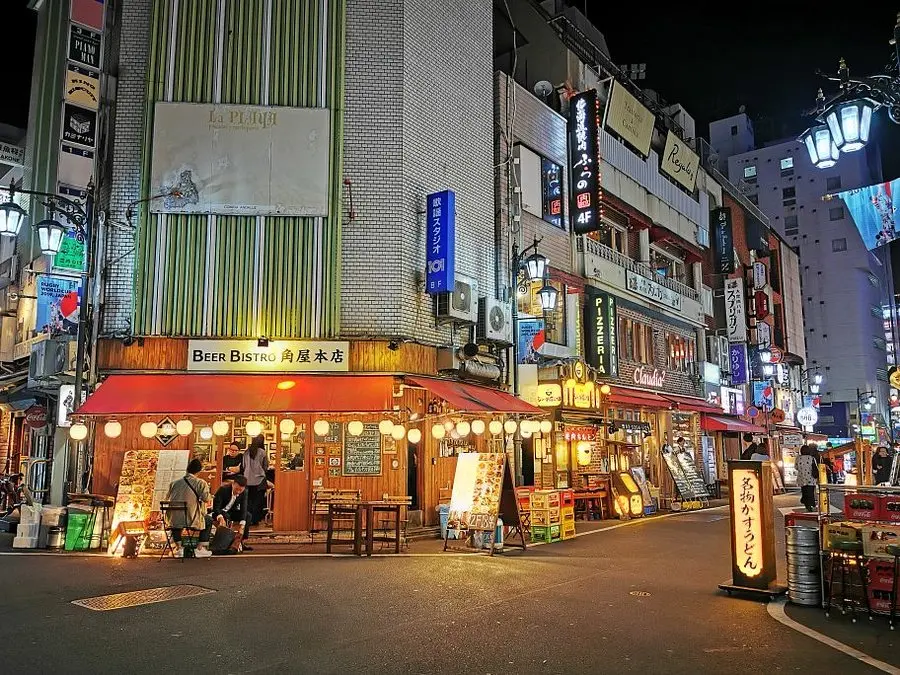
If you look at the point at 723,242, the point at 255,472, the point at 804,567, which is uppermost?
the point at 723,242

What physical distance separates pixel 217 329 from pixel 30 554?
215 inches

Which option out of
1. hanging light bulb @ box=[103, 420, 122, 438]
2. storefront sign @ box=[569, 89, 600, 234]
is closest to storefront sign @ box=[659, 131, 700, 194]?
storefront sign @ box=[569, 89, 600, 234]

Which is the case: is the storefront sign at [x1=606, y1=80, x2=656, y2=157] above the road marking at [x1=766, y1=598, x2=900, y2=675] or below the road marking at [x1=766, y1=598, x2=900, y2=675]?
above

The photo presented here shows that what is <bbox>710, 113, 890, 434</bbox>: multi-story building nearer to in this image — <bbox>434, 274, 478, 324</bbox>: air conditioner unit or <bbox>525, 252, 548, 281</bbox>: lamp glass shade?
<bbox>525, 252, 548, 281</bbox>: lamp glass shade

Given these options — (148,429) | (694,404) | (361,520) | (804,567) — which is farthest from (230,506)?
(694,404)

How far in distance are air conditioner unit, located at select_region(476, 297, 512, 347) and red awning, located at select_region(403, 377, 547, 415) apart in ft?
4.23

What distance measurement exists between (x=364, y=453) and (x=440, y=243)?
499 centimetres

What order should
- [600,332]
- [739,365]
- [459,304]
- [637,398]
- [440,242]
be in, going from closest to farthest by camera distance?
[440,242], [459,304], [600,332], [637,398], [739,365]

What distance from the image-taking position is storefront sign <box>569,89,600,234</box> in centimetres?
2223

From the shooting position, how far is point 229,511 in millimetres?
14008

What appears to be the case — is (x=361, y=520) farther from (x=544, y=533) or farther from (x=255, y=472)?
(x=544, y=533)

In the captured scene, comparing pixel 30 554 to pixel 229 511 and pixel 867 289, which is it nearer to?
pixel 229 511

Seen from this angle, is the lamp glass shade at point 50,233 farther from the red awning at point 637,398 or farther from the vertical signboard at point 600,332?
the red awning at point 637,398

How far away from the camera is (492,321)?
1803 cm
